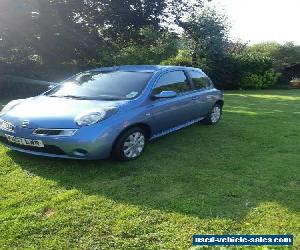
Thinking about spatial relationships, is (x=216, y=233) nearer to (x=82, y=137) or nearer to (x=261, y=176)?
(x=261, y=176)

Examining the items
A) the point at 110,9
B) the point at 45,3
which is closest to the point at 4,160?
the point at 45,3

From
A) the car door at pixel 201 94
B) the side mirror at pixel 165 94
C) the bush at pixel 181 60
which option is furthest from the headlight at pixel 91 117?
the bush at pixel 181 60

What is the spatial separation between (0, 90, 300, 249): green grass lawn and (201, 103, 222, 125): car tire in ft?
5.50

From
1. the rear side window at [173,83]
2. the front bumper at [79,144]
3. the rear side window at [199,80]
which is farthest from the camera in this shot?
the rear side window at [199,80]

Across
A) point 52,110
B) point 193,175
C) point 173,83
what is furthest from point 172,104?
point 52,110

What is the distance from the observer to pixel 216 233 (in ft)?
13.1

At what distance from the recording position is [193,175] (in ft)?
18.5

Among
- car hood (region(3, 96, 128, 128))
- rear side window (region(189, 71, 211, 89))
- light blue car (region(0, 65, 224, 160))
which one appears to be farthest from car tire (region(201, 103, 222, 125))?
car hood (region(3, 96, 128, 128))

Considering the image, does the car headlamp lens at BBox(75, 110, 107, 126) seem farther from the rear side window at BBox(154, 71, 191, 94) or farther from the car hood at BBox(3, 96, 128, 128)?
the rear side window at BBox(154, 71, 191, 94)

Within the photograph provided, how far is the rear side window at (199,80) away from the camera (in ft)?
26.8

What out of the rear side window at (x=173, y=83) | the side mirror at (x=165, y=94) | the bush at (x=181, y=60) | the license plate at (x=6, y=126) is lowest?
the license plate at (x=6, y=126)

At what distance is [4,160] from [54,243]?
2.70 meters

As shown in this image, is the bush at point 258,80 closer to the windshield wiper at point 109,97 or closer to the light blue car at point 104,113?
the light blue car at point 104,113

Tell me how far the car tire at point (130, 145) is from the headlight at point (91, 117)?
1.37 ft
